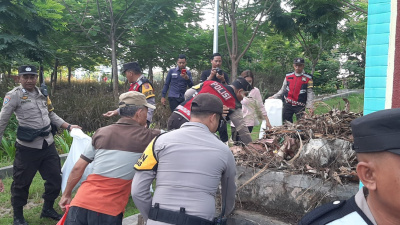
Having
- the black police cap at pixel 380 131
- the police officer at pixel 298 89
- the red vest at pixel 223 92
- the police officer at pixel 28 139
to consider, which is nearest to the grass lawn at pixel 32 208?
the police officer at pixel 28 139

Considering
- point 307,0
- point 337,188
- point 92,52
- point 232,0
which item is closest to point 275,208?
point 337,188

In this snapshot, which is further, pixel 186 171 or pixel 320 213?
pixel 186 171

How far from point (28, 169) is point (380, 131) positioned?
169 inches

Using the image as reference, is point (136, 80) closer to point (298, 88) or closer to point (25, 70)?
point (25, 70)

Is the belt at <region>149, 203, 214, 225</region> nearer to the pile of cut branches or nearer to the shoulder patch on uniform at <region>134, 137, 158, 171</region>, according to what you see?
the shoulder patch on uniform at <region>134, 137, 158, 171</region>

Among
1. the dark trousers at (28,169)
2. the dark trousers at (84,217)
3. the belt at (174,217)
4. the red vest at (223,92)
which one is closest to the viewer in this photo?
the belt at (174,217)

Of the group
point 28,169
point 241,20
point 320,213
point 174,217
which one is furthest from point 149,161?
point 241,20

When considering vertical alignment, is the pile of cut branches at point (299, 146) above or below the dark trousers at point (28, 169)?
above

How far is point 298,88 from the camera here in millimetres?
7031

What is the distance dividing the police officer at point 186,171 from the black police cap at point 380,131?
4.57 ft

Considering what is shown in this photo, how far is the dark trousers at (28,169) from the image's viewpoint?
4.61m

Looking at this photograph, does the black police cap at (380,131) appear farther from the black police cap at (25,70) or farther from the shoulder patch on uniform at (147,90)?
the shoulder patch on uniform at (147,90)

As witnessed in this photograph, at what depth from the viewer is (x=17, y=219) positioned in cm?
464

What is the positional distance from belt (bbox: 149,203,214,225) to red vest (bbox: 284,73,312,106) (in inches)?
193
